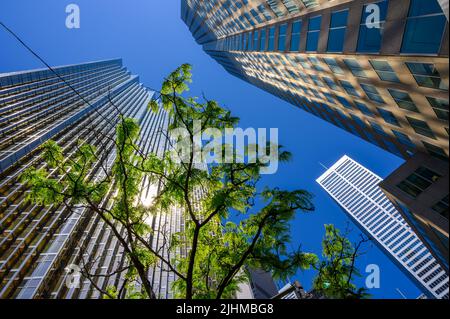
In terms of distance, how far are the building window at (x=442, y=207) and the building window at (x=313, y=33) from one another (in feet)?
52.6

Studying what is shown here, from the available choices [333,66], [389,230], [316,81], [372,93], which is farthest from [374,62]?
[389,230]

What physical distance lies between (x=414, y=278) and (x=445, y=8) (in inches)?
7293

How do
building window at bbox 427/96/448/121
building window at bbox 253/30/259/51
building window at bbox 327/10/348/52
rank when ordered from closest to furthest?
building window at bbox 427/96/448/121, building window at bbox 327/10/348/52, building window at bbox 253/30/259/51

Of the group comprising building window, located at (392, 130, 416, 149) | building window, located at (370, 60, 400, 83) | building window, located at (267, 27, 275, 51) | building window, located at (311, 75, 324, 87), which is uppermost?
building window, located at (267, 27, 275, 51)

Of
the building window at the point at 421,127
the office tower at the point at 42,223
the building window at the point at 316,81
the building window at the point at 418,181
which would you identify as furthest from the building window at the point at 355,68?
the office tower at the point at 42,223

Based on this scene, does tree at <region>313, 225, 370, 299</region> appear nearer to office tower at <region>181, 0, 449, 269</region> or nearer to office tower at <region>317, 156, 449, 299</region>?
office tower at <region>181, 0, 449, 269</region>

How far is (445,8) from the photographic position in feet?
35.6

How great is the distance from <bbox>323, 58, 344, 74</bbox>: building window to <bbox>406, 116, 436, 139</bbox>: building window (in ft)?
22.0

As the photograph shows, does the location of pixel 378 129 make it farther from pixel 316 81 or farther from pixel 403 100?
pixel 403 100

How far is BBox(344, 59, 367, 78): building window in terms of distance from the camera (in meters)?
18.9

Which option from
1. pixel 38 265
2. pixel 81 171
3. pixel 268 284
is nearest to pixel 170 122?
pixel 81 171

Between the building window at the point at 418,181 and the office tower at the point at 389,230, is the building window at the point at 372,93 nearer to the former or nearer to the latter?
the building window at the point at 418,181

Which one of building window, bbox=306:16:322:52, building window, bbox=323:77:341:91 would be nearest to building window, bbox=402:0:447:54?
building window, bbox=306:16:322:52
